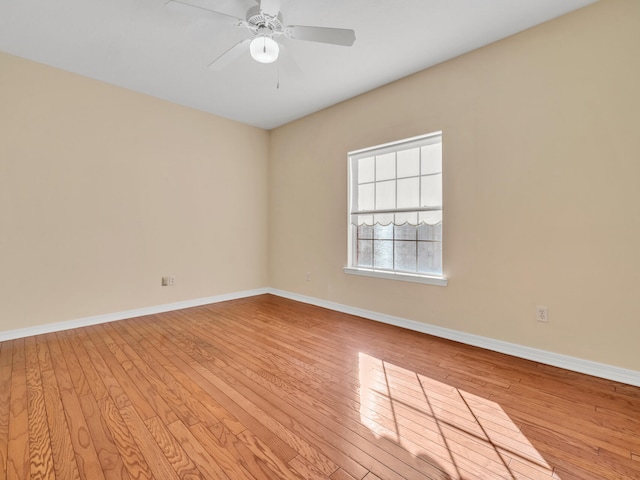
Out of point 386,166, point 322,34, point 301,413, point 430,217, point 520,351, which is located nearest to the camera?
point 301,413

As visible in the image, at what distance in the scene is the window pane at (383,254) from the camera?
142 inches

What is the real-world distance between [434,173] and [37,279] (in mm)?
4359

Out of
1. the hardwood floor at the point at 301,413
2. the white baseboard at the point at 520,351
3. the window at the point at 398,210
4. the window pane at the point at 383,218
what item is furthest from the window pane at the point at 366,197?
the hardwood floor at the point at 301,413

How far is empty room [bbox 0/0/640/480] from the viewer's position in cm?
159

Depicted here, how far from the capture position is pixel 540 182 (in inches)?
96.8

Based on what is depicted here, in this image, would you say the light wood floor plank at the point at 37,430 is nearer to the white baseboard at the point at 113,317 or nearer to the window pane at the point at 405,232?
the white baseboard at the point at 113,317

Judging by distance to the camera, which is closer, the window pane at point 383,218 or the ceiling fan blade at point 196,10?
the ceiling fan blade at point 196,10

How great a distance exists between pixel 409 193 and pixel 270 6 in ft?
7.33

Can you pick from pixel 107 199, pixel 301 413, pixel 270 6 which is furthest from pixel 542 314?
pixel 107 199

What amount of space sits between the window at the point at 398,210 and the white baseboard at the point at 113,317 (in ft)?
6.82

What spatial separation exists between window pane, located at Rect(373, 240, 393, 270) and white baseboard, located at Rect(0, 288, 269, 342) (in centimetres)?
231

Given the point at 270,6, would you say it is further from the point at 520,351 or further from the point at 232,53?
the point at 520,351

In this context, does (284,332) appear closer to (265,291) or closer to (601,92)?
(265,291)

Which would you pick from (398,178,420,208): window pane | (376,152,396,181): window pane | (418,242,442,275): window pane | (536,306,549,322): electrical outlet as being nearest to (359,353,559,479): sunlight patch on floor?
(536,306,549,322): electrical outlet
